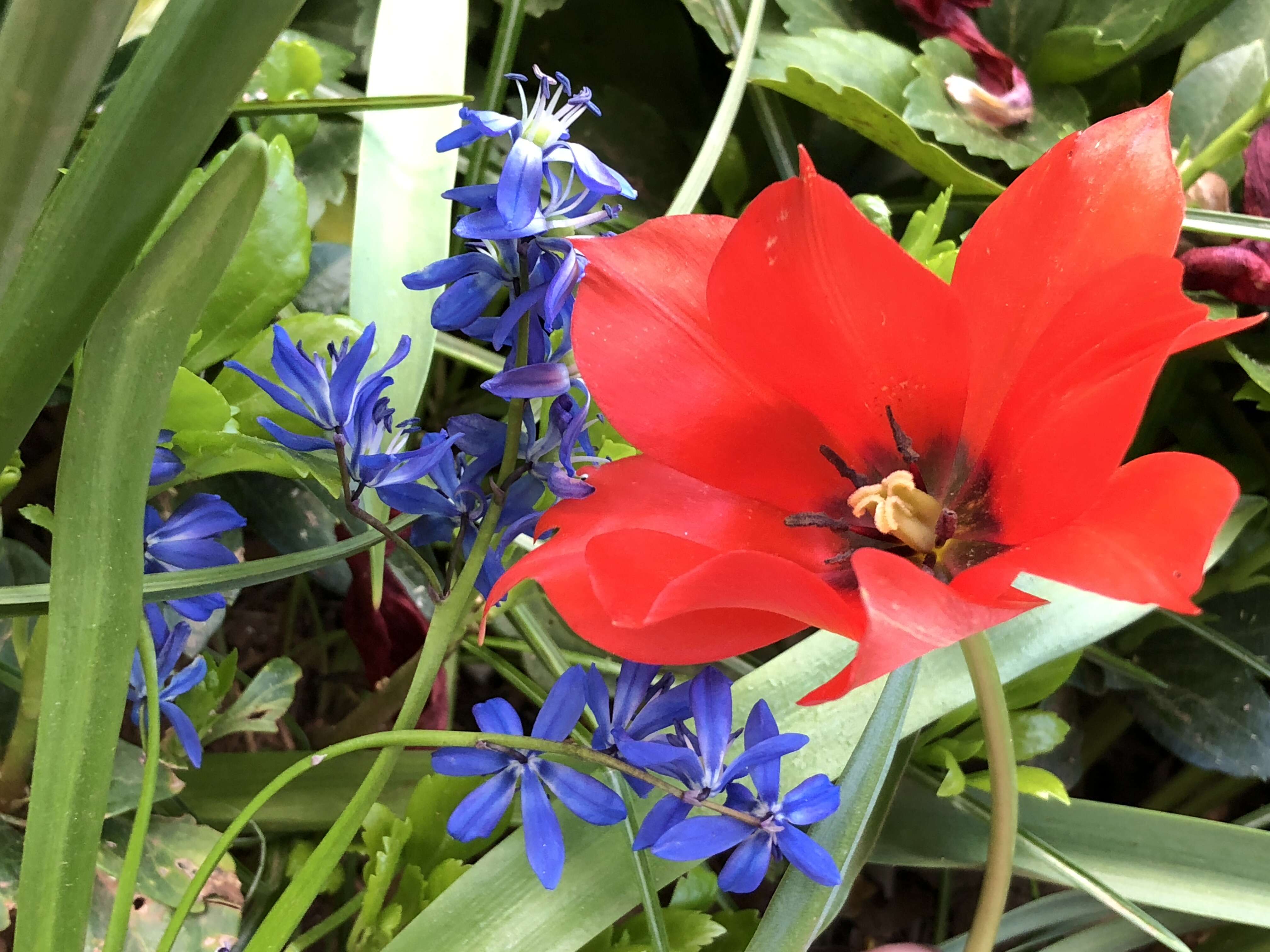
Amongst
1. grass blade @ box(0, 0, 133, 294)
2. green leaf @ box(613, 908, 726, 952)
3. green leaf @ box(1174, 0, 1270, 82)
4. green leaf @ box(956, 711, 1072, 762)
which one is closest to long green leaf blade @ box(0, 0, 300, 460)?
grass blade @ box(0, 0, 133, 294)

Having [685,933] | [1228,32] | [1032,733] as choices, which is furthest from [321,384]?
[1228,32]

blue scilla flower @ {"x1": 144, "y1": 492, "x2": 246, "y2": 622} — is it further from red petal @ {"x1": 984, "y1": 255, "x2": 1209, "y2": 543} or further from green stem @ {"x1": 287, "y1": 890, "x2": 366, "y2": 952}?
red petal @ {"x1": 984, "y1": 255, "x2": 1209, "y2": 543}

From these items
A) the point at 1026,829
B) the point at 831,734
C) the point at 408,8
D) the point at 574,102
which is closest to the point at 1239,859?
the point at 1026,829

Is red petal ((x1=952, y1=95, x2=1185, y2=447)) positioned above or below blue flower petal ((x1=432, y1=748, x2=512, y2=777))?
above

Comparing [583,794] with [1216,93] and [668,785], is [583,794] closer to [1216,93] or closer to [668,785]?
[668,785]

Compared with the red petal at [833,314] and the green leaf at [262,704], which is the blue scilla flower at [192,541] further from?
the red petal at [833,314]

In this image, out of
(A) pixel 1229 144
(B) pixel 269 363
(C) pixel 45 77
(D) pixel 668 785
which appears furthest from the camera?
(A) pixel 1229 144
